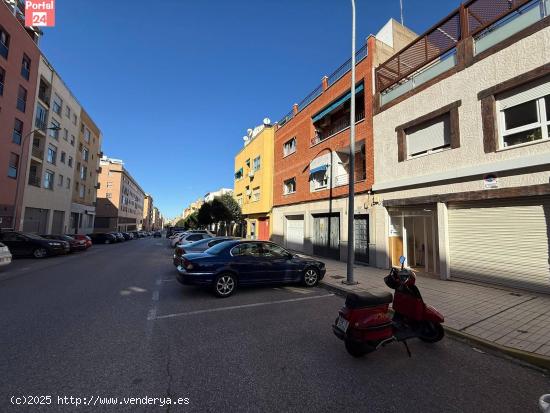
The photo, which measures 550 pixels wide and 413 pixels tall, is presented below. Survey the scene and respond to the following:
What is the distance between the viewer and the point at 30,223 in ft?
79.3

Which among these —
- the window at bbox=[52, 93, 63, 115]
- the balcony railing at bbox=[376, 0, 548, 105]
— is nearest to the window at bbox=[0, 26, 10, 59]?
the window at bbox=[52, 93, 63, 115]

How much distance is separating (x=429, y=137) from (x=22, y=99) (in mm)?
29728

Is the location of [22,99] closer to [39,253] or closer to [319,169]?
[39,253]

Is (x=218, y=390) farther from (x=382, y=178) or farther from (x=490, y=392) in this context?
(x=382, y=178)

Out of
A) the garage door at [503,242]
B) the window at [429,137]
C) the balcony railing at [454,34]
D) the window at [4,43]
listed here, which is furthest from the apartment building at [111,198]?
the garage door at [503,242]

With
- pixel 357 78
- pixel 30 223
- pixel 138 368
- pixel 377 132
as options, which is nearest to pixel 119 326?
pixel 138 368

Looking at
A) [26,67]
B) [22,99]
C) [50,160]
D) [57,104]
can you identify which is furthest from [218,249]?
[57,104]

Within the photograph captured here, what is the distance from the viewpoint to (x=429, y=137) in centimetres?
1007

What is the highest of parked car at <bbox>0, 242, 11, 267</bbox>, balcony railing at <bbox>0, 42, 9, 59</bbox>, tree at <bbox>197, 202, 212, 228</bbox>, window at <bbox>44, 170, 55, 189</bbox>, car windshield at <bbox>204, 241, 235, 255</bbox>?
balcony railing at <bbox>0, 42, 9, 59</bbox>

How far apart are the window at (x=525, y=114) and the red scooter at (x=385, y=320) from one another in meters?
6.34

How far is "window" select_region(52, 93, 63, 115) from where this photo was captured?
27.8 meters

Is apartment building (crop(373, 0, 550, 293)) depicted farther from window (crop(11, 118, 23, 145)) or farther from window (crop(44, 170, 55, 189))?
window (crop(44, 170, 55, 189))

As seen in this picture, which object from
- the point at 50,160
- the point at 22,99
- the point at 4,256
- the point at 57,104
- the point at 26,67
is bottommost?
the point at 4,256

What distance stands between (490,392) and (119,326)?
542cm
